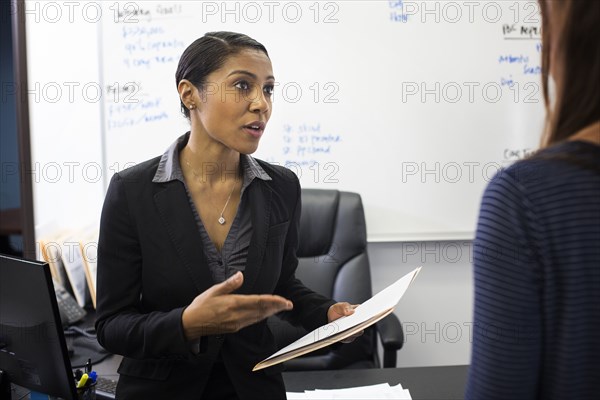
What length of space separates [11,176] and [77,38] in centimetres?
77

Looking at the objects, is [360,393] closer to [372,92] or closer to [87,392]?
[87,392]

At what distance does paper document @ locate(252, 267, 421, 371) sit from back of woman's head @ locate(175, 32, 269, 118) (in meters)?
0.64

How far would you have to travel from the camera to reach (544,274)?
0.61 metres

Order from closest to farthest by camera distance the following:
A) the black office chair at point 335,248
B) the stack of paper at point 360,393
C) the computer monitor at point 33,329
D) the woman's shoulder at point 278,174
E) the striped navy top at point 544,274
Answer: the striped navy top at point 544,274 < the computer monitor at point 33,329 < the stack of paper at point 360,393 < the woman's shoulder at point 278,174 < the black office chair at point 335,248

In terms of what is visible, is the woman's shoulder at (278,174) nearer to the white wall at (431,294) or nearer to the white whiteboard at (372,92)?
the white whiteboard at (372,92)

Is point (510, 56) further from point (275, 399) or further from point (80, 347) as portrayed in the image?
point (80, 347)

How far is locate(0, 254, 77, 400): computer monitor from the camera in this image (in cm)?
102

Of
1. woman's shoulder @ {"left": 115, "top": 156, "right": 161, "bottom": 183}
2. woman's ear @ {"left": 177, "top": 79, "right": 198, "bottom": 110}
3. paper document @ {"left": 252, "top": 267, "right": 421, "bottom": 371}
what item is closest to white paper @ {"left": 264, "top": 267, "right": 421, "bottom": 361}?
paper document @ {"left": 252, "top": 267, "right": 421, "bottom": 371}

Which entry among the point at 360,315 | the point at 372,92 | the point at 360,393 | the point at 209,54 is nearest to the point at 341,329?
the point at 360,315

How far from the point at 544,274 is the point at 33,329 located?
2.88 ft

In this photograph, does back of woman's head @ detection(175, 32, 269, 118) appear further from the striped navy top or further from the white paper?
the striped navy top

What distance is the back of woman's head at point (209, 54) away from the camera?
136 cm

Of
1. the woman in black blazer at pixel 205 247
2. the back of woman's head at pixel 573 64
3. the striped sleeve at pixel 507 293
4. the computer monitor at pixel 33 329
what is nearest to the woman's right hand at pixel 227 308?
the woman in black blazer at pixel 205 247

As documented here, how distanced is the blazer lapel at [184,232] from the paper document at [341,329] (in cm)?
25
